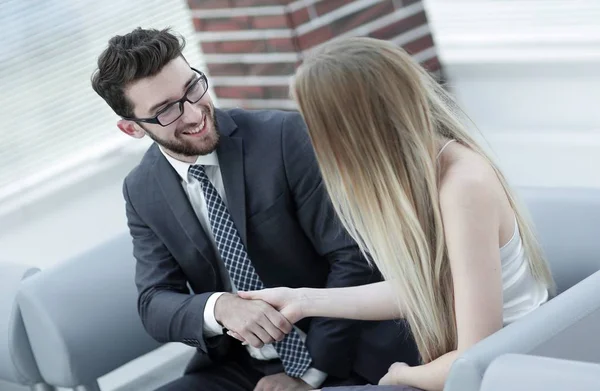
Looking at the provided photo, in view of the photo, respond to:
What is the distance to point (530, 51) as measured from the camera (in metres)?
3.20

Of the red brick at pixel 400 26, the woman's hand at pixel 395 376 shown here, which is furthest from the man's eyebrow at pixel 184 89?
the red brick at pixel 400 26

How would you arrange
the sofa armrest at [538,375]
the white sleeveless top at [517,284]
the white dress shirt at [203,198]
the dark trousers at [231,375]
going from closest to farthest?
the sofa armrest at [538,375], the white sleeveless top at [517,284], the white dress shirt at [203,198], the dark trousers at [231,375]

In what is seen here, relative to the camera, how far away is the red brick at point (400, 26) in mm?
3494

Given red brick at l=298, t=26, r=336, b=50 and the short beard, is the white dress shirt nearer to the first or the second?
the short beard

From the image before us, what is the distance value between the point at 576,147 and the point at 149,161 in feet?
4.42

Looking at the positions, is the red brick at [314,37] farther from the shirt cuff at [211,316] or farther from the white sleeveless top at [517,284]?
the white sleeveless top at [517,284]

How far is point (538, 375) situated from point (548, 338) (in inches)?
10.4

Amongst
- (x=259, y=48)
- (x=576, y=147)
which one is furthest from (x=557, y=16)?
(x=259, y=48)

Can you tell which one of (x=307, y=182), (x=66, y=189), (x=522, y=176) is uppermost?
(x=307, y=182)

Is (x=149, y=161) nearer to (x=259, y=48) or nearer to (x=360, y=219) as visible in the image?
(x=360, y=219)

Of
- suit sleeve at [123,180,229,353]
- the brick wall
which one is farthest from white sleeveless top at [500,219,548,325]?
the brick wall

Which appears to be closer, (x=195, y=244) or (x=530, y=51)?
(x=195, y=244)

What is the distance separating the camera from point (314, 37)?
3.43 m

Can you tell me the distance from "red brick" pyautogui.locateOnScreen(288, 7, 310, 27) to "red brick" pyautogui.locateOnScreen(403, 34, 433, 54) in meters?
0.35
